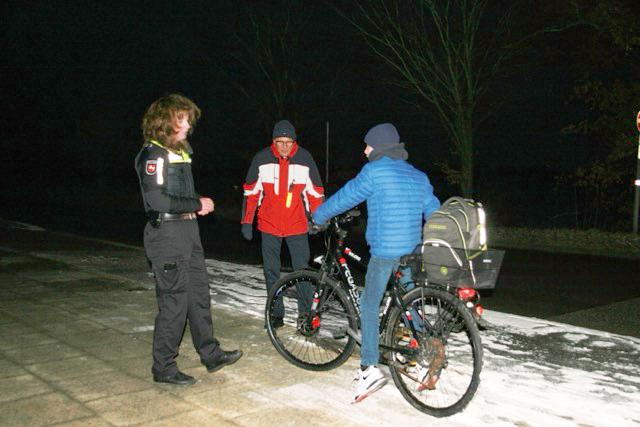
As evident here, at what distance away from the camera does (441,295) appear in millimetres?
4090

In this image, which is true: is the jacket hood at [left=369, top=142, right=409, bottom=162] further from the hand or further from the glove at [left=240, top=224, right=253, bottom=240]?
the glove at [left=240, top=224, right=253, bottom=240]

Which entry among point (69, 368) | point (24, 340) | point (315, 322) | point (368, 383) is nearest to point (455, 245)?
point (368, 383)

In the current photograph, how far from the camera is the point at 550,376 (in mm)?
4969

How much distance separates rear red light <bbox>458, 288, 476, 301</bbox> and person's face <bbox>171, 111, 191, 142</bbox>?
230cm

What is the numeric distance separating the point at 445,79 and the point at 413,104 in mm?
1382

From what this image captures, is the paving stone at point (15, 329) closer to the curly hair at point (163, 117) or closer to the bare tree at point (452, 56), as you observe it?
the curly hair at point (163, 117)

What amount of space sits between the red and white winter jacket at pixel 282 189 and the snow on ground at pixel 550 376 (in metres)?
1.30

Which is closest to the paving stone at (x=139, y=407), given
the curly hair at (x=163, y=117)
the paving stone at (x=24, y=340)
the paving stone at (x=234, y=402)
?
the paving stone at (x=234, y=402)

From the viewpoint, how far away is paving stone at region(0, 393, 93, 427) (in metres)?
3.89

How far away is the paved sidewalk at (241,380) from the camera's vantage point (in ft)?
13.2

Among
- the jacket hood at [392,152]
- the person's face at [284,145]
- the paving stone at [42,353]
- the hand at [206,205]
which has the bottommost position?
the paving stone at [42,353]

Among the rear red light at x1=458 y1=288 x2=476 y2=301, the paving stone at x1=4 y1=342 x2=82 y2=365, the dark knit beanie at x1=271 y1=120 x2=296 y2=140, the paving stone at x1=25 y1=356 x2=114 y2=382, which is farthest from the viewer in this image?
the dark knit beanie at x1=271 y1=120 x2=296 y2=140

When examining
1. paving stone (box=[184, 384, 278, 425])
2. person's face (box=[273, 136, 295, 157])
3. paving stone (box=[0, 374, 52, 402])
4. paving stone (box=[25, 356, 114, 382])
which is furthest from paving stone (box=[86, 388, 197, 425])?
person's face (box=[273, 136, 295, 157])

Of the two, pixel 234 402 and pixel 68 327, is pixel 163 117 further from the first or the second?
pixel 68 327
